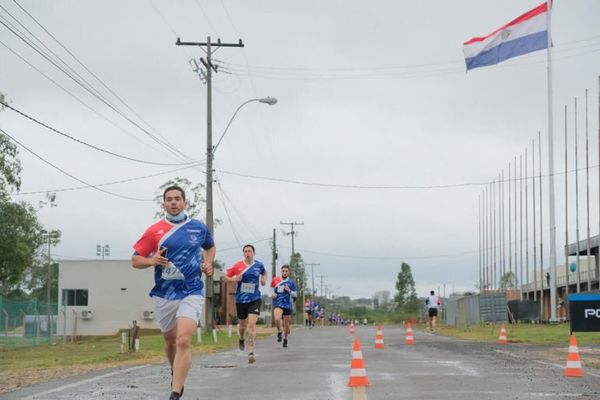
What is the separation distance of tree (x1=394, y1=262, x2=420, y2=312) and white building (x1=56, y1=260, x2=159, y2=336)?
10231cm

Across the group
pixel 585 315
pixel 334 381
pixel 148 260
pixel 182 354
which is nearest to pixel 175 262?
pixel 148 260

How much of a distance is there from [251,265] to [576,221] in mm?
42033

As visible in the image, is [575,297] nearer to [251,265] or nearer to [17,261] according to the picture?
[251,265]

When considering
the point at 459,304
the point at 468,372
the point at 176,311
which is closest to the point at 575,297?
the point at 468,372

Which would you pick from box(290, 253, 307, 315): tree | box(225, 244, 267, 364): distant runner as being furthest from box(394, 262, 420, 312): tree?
box(225, 244, 267, 364): distant runner

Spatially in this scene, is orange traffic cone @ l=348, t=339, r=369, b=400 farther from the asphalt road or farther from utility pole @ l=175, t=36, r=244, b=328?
utility pole @ l=175, t=36, r=244, b=328

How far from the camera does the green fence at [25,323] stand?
34375 millimetres

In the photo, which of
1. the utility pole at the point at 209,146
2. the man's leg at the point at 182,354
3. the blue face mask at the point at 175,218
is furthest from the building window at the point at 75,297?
the man's leg at the point at 182,354

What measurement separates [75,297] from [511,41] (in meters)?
38.0

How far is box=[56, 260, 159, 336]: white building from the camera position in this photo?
65.3m

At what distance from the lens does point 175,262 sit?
857 centimetres

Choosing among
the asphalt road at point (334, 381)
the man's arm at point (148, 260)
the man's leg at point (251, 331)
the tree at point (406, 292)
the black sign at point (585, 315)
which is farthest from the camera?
the tree at point (406, 292)

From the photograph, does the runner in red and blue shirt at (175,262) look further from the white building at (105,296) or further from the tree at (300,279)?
the tree at (300,279)

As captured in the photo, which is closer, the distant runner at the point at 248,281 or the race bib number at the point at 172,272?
the race bib number at the point at 172,272
